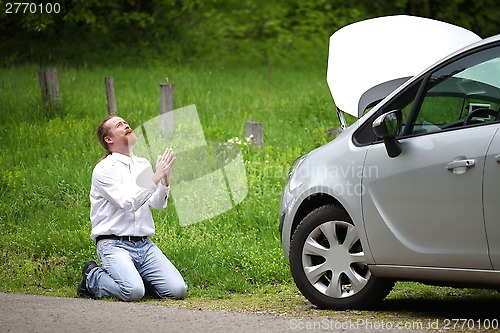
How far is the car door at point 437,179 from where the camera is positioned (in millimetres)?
6160

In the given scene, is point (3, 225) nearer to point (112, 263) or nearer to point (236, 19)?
point (112, 263)

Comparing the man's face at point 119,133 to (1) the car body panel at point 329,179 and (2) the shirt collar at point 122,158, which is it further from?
(1) the car body panel at point 329,179

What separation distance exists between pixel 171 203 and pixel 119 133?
3052 mm

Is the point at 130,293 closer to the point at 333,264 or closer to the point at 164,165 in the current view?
the point at 164,165

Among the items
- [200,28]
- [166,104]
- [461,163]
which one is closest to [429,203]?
[461,163]

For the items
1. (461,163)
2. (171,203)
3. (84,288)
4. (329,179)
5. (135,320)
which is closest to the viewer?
(461,163)

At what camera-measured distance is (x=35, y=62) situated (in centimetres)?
2262

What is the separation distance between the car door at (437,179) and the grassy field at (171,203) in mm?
573

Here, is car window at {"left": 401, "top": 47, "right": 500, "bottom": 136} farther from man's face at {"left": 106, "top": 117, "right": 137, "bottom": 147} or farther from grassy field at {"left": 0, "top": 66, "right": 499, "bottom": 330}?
man's face at {"left": 106, "top": 117, "right": 137, "bottom": 147}

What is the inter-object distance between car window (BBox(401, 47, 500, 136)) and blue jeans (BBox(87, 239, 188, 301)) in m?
2.36

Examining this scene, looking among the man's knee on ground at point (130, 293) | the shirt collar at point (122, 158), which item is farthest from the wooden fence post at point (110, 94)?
the man's knee on ground at point (130, 293)

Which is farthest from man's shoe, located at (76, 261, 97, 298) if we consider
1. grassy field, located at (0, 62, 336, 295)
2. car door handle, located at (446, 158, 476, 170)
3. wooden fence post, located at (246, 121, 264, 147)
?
wooden fence post, located at (246, 121, 264, 147)

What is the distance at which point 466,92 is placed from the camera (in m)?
6.96

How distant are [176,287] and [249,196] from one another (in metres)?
3.45
